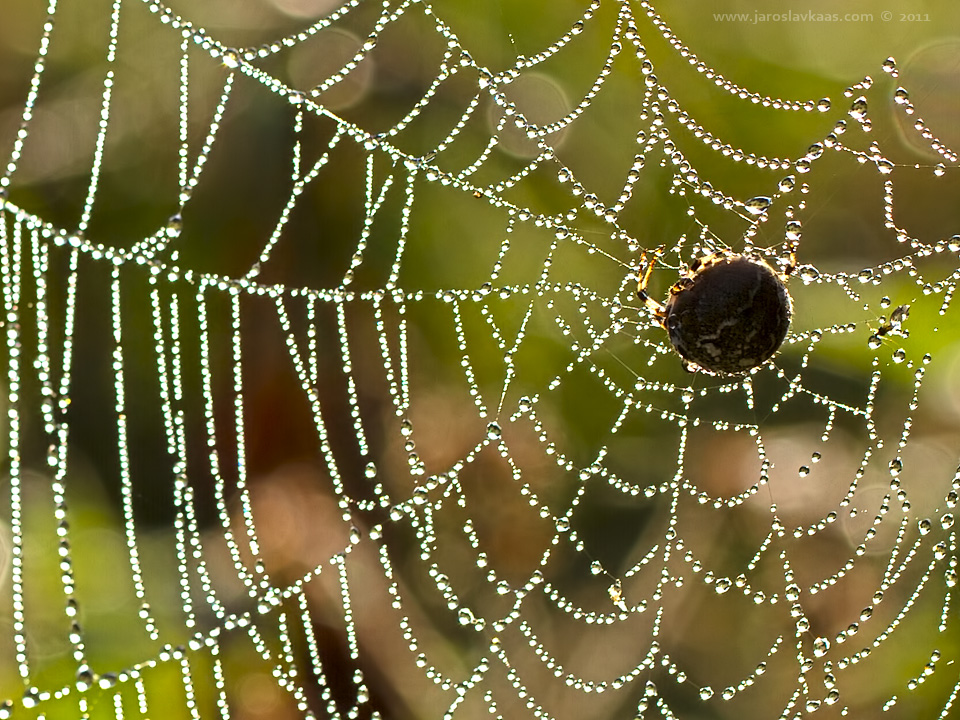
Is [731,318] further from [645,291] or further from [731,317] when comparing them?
[645,291]

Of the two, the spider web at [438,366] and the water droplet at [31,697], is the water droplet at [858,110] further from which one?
the water droplet at [31,697]

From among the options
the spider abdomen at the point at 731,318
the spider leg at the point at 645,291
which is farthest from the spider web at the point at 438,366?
the spider abdomen at the point at 731,318

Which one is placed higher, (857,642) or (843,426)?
(843,426)

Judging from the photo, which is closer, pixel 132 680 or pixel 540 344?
pixel 132 680

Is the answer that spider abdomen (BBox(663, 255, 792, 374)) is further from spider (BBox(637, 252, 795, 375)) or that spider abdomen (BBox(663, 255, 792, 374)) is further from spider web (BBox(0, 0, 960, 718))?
spider web (BBox(0, 0, 960, 718))

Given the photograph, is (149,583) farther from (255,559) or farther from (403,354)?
(403,354)

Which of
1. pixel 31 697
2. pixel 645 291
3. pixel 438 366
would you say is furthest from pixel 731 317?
pixel 31 697

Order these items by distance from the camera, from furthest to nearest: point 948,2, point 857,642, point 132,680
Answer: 1. point 857,642
2. point 948,2
3. point 132,680

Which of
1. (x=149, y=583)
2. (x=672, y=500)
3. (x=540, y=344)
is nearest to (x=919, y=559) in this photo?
(x=672, y=500)

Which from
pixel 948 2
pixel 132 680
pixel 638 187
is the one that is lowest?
pixel 132 680
